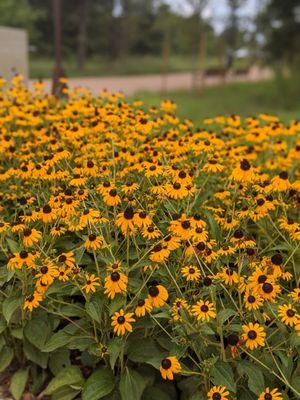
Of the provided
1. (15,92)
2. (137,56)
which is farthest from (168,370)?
(137,56)

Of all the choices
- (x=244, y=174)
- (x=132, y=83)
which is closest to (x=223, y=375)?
(x=244, y=174)

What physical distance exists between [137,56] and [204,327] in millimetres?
43416

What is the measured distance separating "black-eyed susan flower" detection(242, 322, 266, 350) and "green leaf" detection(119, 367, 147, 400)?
553mm

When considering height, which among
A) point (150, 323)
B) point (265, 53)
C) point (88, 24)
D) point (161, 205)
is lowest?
point (150, 323)

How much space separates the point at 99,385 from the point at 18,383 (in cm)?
49

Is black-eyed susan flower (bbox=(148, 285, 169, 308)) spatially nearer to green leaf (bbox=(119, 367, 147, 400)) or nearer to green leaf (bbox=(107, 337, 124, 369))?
→ green leaf (bbox=(107, 337, 124, 369))

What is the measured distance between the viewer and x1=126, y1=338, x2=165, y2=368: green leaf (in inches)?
96.0

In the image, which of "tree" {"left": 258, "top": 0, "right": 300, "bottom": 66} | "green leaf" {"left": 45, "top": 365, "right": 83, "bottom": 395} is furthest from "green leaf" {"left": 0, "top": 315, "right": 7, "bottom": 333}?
"tree" {"left": 258, "top": 0, "right": 300, "bottom": 66}

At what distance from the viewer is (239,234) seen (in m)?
2.55

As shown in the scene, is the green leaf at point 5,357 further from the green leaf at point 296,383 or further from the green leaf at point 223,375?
the green leaf at point 296,383

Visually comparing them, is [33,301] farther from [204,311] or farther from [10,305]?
[204,311]

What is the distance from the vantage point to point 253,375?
7.35ft

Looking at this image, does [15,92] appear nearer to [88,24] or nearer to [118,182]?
[118,182]

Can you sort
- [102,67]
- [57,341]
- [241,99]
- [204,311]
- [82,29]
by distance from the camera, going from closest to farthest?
[204,311], [57,341], [241,99], [82,29], [102,67]
